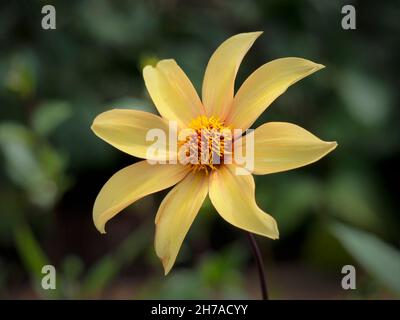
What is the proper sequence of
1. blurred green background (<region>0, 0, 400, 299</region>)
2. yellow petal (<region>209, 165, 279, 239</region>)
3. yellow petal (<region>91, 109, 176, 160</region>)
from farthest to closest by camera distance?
blurred green background (<region>0, 0, 400, 299</region>)
yellow petal (<region>91, 109, 176, 160</region>)
yellow petal (<region>209, 165, 279, 239</region>)

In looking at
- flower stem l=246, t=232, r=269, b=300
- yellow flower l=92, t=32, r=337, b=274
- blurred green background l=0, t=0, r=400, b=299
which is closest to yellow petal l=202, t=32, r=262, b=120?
yellow flower l=92, t=32, r=337, b=274

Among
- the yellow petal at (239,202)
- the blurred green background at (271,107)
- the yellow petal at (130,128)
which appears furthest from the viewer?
the blurred green background at (271,107)

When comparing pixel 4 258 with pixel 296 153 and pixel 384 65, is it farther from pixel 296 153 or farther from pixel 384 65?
pixel 296 153

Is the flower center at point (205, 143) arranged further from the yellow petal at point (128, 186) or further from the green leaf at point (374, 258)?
Answer: the green leaf at point (374, 258)

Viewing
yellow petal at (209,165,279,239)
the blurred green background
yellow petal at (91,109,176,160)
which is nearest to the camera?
yellow petal at (209,165,279,239)

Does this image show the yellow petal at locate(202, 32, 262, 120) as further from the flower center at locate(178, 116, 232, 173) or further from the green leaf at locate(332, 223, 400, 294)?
the green leaf at locate(332, 223, 400, 294)

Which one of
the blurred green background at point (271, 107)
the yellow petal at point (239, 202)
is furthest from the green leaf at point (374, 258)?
the blurred green background at point (271, 107)

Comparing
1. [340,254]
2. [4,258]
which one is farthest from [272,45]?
[4,258]

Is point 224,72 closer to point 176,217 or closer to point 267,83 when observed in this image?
point 267,83

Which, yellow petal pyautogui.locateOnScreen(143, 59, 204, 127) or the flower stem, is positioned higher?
yellow petal pyautogui.locateOnScreen(143, 59, 204, 127)
